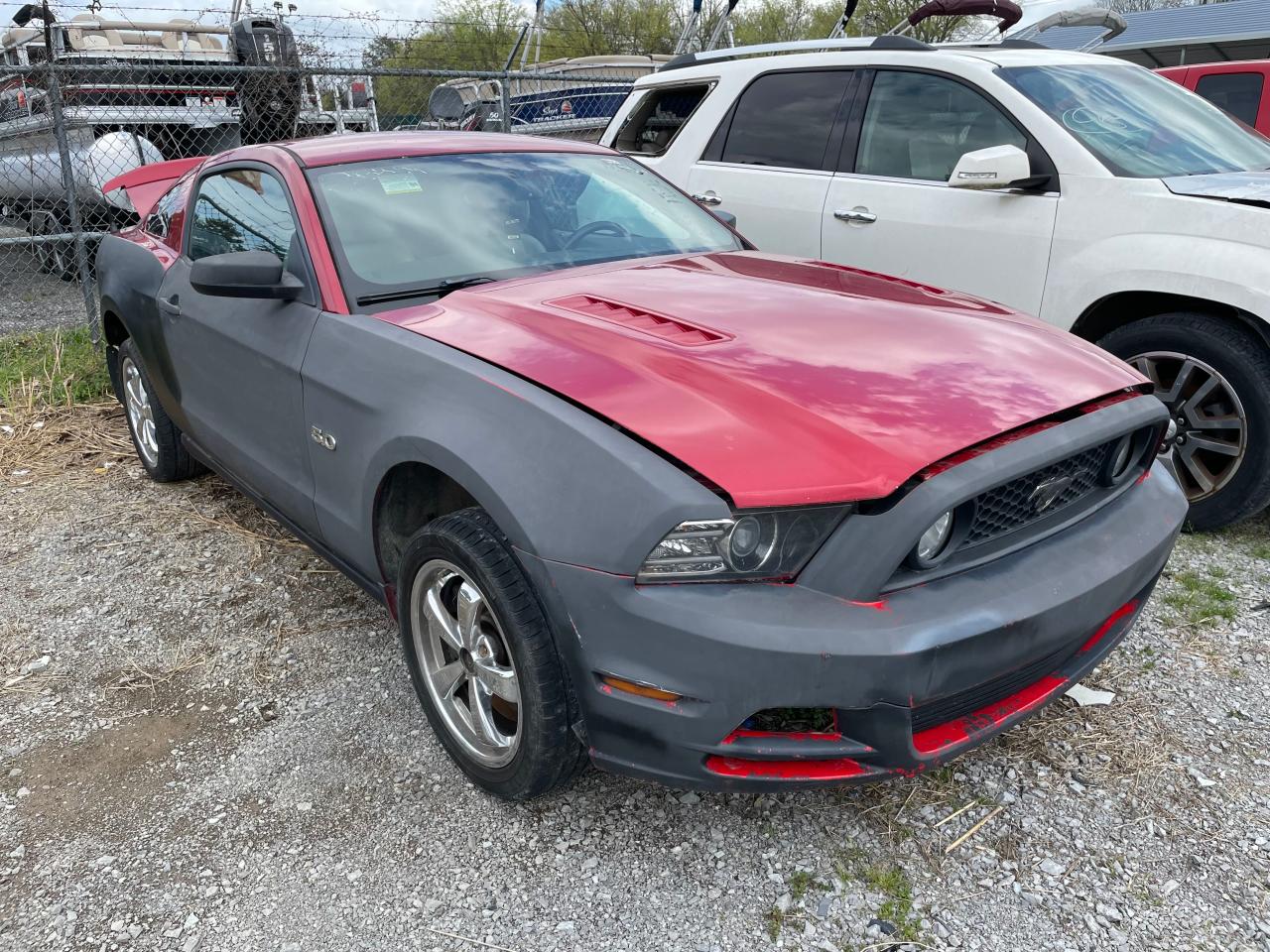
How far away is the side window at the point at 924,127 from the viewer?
423 centimetres

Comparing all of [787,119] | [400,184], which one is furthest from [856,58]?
[400,184]

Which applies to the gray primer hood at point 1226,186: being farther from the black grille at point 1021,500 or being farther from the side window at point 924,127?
the black grille at point 1021,500

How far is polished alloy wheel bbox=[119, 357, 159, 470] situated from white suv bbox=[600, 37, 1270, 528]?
2984mm

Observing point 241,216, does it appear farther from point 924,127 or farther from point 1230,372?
point 1230,372

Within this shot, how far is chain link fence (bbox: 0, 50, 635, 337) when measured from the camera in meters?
7.12

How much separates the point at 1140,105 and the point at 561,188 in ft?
8.88

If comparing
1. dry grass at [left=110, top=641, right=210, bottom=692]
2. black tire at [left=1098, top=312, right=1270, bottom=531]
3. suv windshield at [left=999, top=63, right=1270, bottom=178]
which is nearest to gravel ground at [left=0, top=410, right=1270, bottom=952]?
dry grass at [left=110, top=641, right=210, bottom=692]

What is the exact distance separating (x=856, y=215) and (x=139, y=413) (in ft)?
11.6

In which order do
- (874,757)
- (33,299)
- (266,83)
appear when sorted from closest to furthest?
1. (874,757)
2. (266,83)
3. (33,299)

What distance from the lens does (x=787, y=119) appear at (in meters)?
4.99

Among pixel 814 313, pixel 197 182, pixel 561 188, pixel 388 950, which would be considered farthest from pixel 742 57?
pixel 388 950

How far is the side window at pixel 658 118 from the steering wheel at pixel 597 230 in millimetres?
2455

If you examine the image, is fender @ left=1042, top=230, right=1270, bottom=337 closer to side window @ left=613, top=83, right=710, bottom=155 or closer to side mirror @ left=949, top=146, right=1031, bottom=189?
side mirror @ left=949, top=146, right=1031, bottom=189

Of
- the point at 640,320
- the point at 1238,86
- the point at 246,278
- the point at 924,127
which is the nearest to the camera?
the point at 640,320
